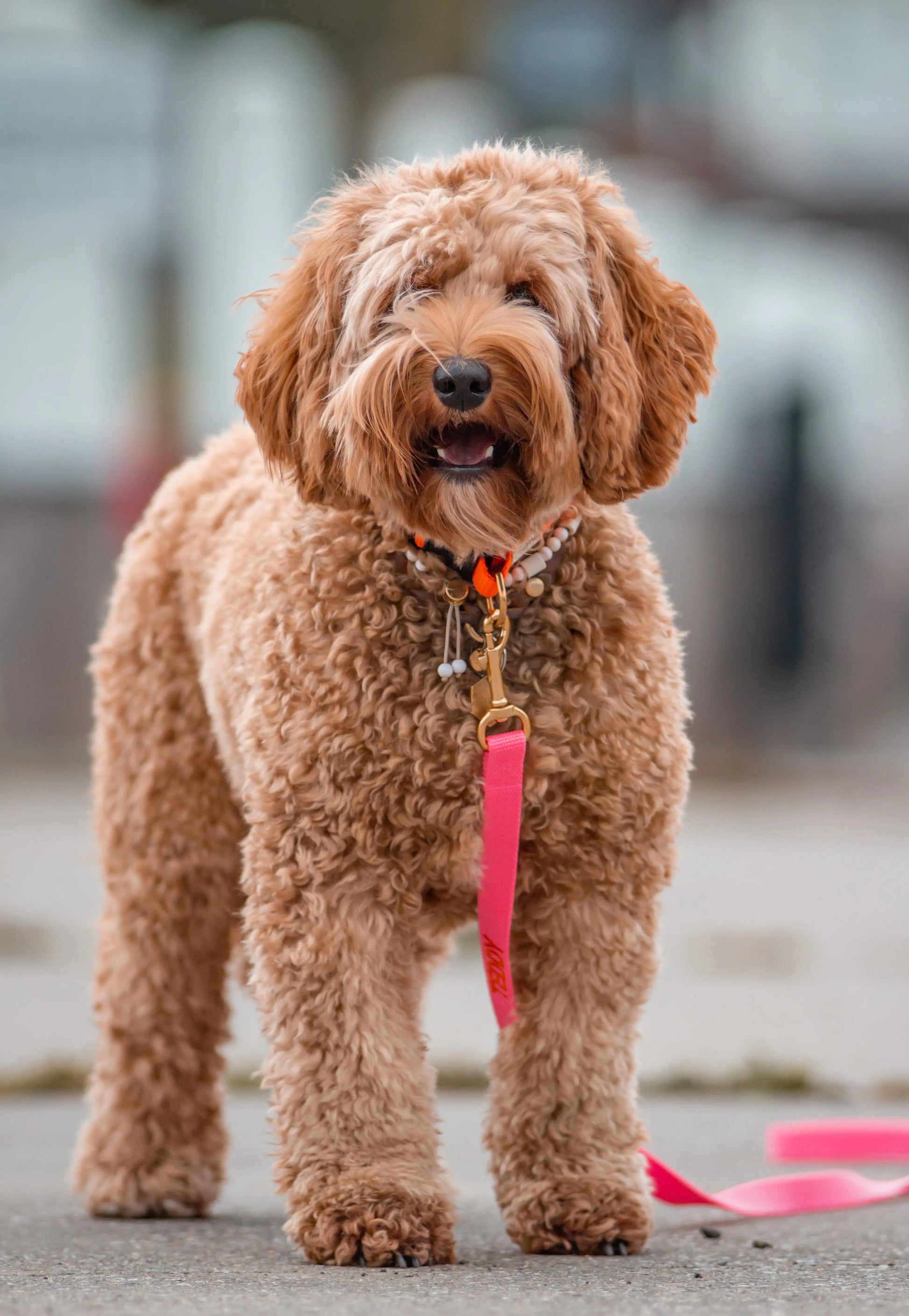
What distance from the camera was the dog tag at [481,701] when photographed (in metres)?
4.00

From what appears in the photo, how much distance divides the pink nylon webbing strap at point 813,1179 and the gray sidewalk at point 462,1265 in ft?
0.15

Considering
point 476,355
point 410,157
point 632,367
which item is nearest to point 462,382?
point 476,355

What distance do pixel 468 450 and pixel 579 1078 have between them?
4.07ft

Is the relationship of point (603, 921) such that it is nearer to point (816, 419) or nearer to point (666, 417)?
point (666, 417)

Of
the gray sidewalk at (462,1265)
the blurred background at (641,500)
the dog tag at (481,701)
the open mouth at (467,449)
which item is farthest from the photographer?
the blurred background at (641,500)

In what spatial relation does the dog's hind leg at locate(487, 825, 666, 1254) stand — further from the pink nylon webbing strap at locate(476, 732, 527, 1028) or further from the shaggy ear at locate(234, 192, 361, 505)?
the shaggy ear at locate(234, 192, 361, 505)

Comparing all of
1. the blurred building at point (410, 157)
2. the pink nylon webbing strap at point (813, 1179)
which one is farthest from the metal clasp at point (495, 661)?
the blurred building at point (410, 157)

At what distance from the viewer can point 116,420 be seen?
19875 mm

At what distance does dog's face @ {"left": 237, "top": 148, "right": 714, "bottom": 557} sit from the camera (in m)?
3.81

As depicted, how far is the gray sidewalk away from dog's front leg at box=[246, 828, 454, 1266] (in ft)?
0.31

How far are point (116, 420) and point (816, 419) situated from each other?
21.6 feet

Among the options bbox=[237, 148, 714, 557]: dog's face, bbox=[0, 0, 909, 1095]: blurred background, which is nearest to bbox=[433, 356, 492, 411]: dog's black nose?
bbox=[237, 148, 714, 557]: dog's face

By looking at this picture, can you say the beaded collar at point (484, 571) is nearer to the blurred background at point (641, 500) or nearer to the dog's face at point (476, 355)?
the dog's face at point (476, 355)

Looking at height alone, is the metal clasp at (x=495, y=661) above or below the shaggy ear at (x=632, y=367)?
below
